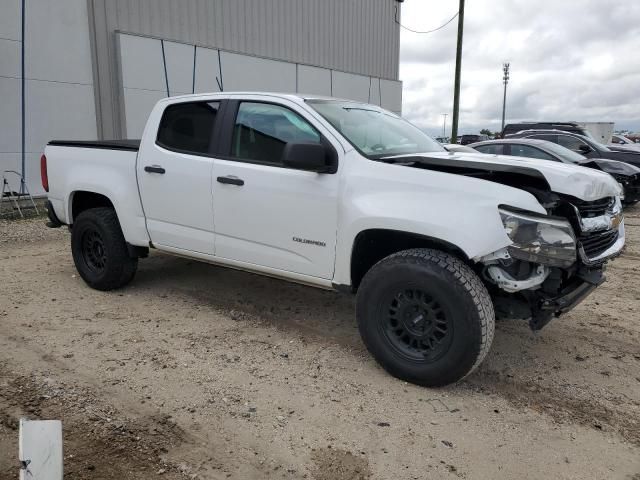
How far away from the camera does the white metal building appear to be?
10336 millimetres

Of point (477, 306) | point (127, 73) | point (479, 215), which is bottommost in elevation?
point (477, 306)

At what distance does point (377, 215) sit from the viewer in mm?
3451

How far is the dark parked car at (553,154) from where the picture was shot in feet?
32.7

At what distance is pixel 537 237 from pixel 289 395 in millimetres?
1771

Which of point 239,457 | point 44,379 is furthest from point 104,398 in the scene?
point 239,457

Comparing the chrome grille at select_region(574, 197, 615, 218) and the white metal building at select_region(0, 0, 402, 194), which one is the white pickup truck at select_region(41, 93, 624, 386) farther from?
the white metal building at select_region(0, 0, 402, 194)

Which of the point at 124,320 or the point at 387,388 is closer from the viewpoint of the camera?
the point at 387,388

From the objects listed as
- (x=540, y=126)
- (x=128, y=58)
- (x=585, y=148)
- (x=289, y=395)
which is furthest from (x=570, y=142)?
(x=289, y=395)

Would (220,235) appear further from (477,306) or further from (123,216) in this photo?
(477,306)

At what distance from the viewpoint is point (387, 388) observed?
3.44m

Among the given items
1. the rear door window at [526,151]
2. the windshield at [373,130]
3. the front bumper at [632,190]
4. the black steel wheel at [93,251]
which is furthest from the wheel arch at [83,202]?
the front bumper at [632,190]

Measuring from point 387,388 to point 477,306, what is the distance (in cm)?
81

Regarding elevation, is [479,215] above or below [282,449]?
above

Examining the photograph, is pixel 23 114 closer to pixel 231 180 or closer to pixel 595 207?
pixel 231 180
